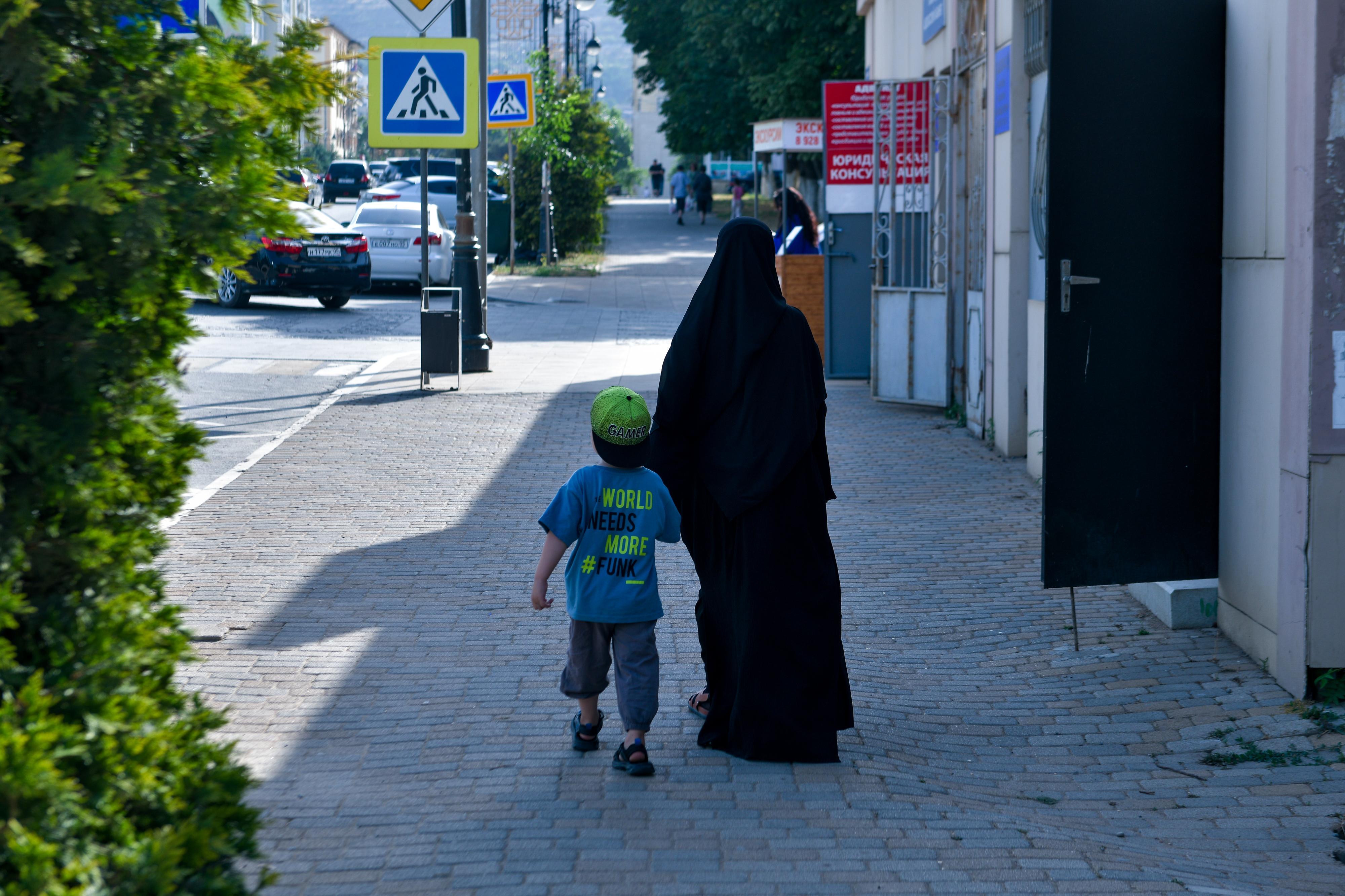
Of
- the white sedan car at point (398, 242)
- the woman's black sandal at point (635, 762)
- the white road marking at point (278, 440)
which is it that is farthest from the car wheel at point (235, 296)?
the woman's black sandal at point (635, 762)

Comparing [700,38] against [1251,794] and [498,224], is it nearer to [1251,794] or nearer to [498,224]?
[498,224]

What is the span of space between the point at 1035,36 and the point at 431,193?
2988cm

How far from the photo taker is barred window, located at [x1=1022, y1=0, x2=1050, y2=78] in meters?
9.37

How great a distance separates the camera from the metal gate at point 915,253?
12469mm

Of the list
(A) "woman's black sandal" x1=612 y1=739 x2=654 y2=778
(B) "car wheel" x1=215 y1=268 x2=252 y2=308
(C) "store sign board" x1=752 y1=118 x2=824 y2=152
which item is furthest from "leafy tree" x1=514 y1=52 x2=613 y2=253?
(A) "woman's black sandal" x1=612 y1=739 x2=654 y2=778

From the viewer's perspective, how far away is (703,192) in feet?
155

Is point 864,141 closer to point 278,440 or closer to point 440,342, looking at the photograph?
point 440,342

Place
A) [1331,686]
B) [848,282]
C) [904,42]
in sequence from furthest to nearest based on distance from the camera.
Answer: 1. [904,42]
2. [848,282]
3. [1331,686]

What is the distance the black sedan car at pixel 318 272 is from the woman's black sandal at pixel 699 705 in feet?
53.5

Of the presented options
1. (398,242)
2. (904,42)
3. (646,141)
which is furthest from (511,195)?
(646,141)

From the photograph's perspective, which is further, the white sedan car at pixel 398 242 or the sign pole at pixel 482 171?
the white sedan car at pixel 398 242

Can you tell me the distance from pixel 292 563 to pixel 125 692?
4.83 m

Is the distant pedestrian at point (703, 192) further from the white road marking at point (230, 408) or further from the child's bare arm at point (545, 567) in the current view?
the child's bare arm at point (545, 567)

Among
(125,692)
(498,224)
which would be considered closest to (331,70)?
(125,692)
